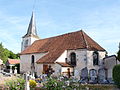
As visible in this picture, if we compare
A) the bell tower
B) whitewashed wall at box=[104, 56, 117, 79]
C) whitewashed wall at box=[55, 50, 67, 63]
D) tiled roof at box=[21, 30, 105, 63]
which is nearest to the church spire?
the bell tower

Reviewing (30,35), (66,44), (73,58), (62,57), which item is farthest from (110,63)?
(30,35)

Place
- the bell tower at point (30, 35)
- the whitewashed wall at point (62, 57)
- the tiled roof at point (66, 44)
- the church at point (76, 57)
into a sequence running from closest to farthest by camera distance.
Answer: the church at point (76, 57) < the whitewashed wall at point (62, 57) < the tiled roof at point (66, 44) < the bell tower at point (30, 35)

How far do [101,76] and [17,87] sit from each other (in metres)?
21.5

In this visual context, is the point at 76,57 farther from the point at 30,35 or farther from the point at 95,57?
the point at 30,35

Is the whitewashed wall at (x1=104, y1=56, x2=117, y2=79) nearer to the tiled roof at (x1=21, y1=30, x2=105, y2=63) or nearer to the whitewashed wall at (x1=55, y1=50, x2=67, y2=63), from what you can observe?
the tiled roof at (x1=21, y1=30, x2=105, y2=63)

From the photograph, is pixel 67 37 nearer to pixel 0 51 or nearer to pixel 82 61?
pixel 82 61

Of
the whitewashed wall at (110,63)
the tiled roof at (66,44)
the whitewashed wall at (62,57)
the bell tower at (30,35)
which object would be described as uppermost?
the bell tower at (30,35)

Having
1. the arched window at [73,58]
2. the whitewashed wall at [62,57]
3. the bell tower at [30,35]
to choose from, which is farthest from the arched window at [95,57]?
the bell tower at [30,35]

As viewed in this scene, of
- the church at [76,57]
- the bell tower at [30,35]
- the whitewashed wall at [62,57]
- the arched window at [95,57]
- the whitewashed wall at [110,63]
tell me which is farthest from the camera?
the bell tower at [30,35]

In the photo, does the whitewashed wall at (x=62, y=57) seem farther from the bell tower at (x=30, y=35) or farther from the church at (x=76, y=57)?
the bell tower at (x=30, y=35)

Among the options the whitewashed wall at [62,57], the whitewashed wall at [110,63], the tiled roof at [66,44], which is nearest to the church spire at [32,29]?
the tiled roof at [66,44]

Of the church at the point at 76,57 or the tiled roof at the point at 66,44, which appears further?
the tiled roof at the point at 66,44

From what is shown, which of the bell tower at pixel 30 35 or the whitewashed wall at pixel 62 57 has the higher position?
the bell tower at pixel 30 35

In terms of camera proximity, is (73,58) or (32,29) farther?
(32,29)
